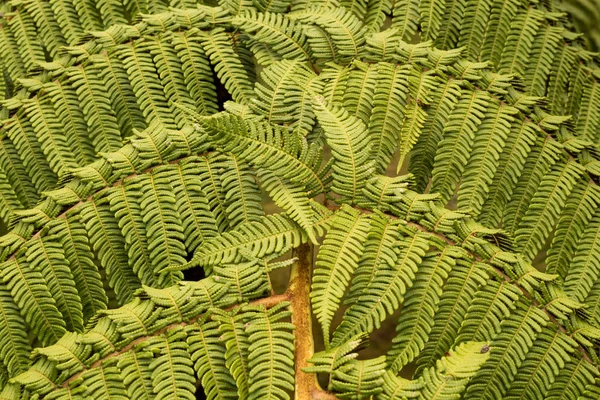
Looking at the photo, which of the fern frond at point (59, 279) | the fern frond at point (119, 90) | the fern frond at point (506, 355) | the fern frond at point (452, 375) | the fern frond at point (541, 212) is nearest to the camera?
the fern frond at point (452, 375)

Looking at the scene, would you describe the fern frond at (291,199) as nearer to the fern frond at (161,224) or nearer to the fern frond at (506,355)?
the fern frond at (161,224)

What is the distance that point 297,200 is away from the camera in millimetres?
1040

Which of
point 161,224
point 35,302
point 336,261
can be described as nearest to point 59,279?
point 35,302

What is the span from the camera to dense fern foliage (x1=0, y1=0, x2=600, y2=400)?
3.10ft

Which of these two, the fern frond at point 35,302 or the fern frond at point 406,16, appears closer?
the fern frond at point 35,302

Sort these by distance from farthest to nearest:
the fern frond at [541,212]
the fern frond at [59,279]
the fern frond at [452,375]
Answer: the fern frond at [541,212]
the fern frond at [59,279]
the fern frond at [452,375]

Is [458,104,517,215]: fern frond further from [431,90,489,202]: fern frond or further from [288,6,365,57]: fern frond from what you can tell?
[288,6,365,57]: fern frond

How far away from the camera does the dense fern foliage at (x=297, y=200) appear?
3.10ft

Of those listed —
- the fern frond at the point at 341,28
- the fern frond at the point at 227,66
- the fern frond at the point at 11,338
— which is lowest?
the fern frond at the point at 11,338

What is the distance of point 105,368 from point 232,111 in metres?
0.49

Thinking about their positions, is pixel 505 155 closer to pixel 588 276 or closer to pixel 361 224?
pixel 588 276

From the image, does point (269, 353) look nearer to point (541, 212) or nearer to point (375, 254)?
point (375, 254)

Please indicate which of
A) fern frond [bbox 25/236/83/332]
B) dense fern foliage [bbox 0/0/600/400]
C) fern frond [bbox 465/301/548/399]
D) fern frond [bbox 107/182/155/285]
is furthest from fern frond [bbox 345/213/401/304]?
fern frond [bbox 25/236/83/332]

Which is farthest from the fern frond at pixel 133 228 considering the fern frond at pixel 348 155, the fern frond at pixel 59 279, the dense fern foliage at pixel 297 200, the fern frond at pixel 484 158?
the fern frond at pixel 484 158
